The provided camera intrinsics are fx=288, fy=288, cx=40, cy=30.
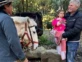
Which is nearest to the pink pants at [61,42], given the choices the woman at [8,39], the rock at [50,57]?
the rock at [50,57]

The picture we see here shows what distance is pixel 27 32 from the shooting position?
16.1ft

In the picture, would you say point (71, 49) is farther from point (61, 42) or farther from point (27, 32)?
point (27, 32)

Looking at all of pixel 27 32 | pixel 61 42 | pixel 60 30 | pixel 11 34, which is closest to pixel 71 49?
pixel 61 42

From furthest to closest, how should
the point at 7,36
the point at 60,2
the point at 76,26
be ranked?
the point at 60,2, the point at 76,26, the point at 7,36

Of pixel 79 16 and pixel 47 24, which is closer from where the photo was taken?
pixel 79 16

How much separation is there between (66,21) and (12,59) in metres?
1.90

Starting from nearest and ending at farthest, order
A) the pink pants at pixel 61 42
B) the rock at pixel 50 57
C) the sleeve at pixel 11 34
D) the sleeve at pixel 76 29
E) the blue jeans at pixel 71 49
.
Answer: the sleeve at pixel 11 34
the sleeve at pixel 76 29
the blue jeans at pixel 71 49
the pink pants at pixel 61 42
the rock at pixel 50 57

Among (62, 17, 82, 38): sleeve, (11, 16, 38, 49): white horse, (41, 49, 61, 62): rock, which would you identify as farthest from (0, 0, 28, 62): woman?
(41, 49, 61, 62): rock

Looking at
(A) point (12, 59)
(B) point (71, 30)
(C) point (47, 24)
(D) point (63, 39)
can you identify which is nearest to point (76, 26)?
(B) point (71, 30)

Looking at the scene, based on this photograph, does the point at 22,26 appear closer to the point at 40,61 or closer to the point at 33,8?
the point at 40,61

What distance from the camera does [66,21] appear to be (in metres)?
4.98

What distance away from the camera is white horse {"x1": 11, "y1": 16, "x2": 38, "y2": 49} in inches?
188

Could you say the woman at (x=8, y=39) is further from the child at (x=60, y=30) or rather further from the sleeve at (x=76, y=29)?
the child at (x=60, y=30)

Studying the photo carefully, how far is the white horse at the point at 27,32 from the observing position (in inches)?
188
